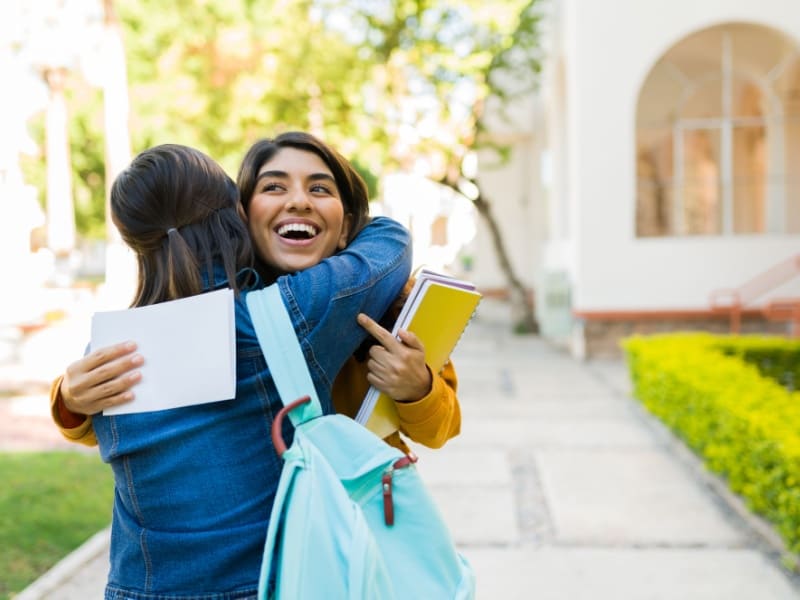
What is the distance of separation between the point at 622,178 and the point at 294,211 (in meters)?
9.39

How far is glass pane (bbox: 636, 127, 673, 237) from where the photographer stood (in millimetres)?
11977

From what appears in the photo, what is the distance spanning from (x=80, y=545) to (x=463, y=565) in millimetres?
3135

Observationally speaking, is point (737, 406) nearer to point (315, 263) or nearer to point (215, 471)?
point (315, 263)

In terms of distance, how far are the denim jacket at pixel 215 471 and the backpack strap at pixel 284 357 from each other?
29 millimetres

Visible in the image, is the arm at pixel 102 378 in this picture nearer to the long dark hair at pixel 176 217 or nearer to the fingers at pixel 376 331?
the long dark hair at pixel 176 217

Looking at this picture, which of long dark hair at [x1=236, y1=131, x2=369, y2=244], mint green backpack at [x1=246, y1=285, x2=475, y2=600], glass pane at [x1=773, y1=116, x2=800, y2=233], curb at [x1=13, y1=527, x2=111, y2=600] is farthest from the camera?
glass pane at [x1=773, y1=116, x2=800, y2=233]

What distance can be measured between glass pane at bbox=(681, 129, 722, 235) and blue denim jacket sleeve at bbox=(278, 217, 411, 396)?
12.1 meters

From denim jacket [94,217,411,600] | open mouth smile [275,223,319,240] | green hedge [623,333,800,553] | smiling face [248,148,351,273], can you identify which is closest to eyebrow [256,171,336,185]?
smiling face [248,148,351,273]

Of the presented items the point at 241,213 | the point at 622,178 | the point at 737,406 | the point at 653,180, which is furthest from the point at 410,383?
the point at 653,180

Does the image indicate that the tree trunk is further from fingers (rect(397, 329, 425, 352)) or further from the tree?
fingers (rect(397, 329, 425, 352))

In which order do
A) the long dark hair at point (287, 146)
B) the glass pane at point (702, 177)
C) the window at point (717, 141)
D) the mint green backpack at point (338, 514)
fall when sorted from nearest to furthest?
the mint green backpack at point (338, 514) < the long dark hair at point (287, 146) < the window at point (717, 141) < the glass pane at point (702, 177)

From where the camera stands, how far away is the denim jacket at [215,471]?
1467 millimetres

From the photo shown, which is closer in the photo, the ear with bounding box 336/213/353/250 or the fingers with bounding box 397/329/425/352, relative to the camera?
the fingers with bounding box 397/329/425/352

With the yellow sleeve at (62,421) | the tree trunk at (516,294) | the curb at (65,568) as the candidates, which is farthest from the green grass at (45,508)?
the tree trunk at (516,294)
